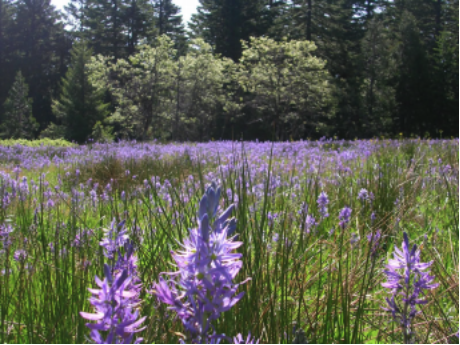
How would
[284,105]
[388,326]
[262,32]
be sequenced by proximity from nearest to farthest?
1. [388,326]
2. [284,105]
3. [262,32]

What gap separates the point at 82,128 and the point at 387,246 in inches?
1253

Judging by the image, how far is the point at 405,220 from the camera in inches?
133

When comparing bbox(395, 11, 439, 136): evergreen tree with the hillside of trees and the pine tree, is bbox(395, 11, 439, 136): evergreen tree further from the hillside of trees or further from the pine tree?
the pine tree

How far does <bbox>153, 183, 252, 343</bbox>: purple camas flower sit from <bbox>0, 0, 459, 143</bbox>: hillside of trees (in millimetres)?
26154

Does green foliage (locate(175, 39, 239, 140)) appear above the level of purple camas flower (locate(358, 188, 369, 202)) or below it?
above

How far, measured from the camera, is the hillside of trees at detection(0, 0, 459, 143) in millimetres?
26891

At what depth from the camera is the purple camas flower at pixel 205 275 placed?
0.65 metres

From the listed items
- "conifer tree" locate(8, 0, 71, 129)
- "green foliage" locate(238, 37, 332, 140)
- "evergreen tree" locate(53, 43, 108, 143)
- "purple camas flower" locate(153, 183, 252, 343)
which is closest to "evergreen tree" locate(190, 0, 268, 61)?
"green foliage" locate(238, 37, 332, 140)

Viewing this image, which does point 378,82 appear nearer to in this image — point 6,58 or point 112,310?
point 112,310

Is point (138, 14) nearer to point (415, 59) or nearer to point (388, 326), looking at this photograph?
point (415, 59)

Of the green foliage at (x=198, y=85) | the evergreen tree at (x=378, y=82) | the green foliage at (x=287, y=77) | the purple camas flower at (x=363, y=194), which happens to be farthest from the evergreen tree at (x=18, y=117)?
the purple camas flower at (x=363, y=194)

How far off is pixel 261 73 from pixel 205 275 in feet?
90.9

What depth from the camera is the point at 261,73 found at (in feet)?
89.5

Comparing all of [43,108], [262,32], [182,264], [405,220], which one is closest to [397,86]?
[262,32]
